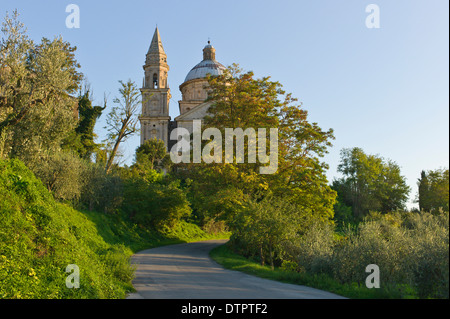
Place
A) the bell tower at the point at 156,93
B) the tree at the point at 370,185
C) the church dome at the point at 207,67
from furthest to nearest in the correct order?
the church dome at the point at 207,67, the bell tower at the point at 156,93, the tree at the point at 370,185

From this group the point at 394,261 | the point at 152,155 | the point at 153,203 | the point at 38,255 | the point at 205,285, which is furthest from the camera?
the point at 152,155

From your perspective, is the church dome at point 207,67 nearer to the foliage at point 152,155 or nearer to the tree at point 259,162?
the foliage at point 152,155

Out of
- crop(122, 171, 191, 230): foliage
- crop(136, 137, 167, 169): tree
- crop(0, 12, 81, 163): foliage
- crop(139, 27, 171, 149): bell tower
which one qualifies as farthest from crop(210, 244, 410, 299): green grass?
crop(139, 27, 171, 149): bell tower

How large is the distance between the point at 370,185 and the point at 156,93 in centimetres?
4008

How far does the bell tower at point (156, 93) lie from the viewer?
68812 millimetres

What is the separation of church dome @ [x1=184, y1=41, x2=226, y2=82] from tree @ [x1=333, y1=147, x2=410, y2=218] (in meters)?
35.4

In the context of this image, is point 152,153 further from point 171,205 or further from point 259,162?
point 259,162

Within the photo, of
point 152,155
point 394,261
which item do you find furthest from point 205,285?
point 152,155

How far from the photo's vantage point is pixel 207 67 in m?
81.9

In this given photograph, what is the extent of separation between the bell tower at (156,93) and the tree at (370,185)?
1271 inches

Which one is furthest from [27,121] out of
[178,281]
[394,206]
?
[394,206]

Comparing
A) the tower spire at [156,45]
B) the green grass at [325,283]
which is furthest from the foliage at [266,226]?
the tower spire at [156,45]
